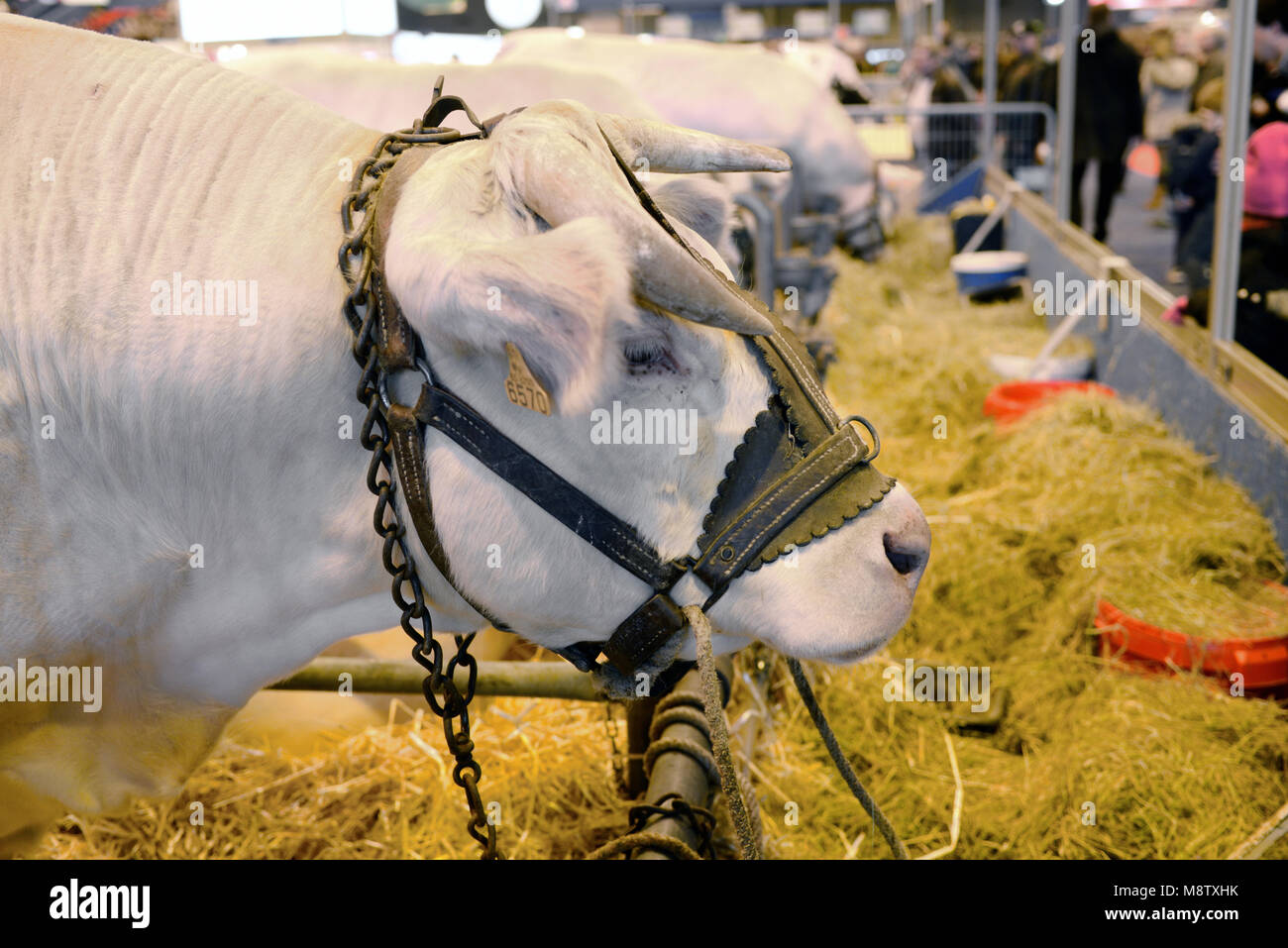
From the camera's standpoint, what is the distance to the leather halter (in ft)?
4.52

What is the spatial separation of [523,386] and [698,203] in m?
0.60

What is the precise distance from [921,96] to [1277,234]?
12625mm

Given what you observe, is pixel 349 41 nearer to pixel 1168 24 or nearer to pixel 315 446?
pixel 315 446

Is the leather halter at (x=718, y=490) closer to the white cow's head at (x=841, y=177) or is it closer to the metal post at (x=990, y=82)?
the white cow's head at (x=841, y=177)

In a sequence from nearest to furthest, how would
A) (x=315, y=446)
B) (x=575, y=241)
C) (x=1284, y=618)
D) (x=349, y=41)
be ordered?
(x=575, y=241) < (x=315, y=446) < (x=1284, y=618) < (x=349, y=41)

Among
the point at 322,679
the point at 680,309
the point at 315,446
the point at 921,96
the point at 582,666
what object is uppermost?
the point at 921,96

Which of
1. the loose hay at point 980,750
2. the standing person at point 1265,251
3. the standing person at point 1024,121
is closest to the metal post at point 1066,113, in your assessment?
the standing person at point 1024,121

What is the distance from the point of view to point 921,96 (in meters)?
15.5

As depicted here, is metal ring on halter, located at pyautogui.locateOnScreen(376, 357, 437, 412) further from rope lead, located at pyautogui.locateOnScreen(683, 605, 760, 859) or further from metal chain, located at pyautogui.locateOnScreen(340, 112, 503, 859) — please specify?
rope lead, located at pyautogui.locateOnScreen(683, 605, 760, 859)

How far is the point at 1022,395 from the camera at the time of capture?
5.16 m

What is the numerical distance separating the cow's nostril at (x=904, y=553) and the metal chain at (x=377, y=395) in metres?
0.63

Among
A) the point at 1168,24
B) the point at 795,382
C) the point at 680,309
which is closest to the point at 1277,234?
the point at 795,382

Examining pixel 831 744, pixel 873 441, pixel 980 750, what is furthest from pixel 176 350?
pixel 980 750

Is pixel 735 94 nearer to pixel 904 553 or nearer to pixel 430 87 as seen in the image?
pixel 430 87
